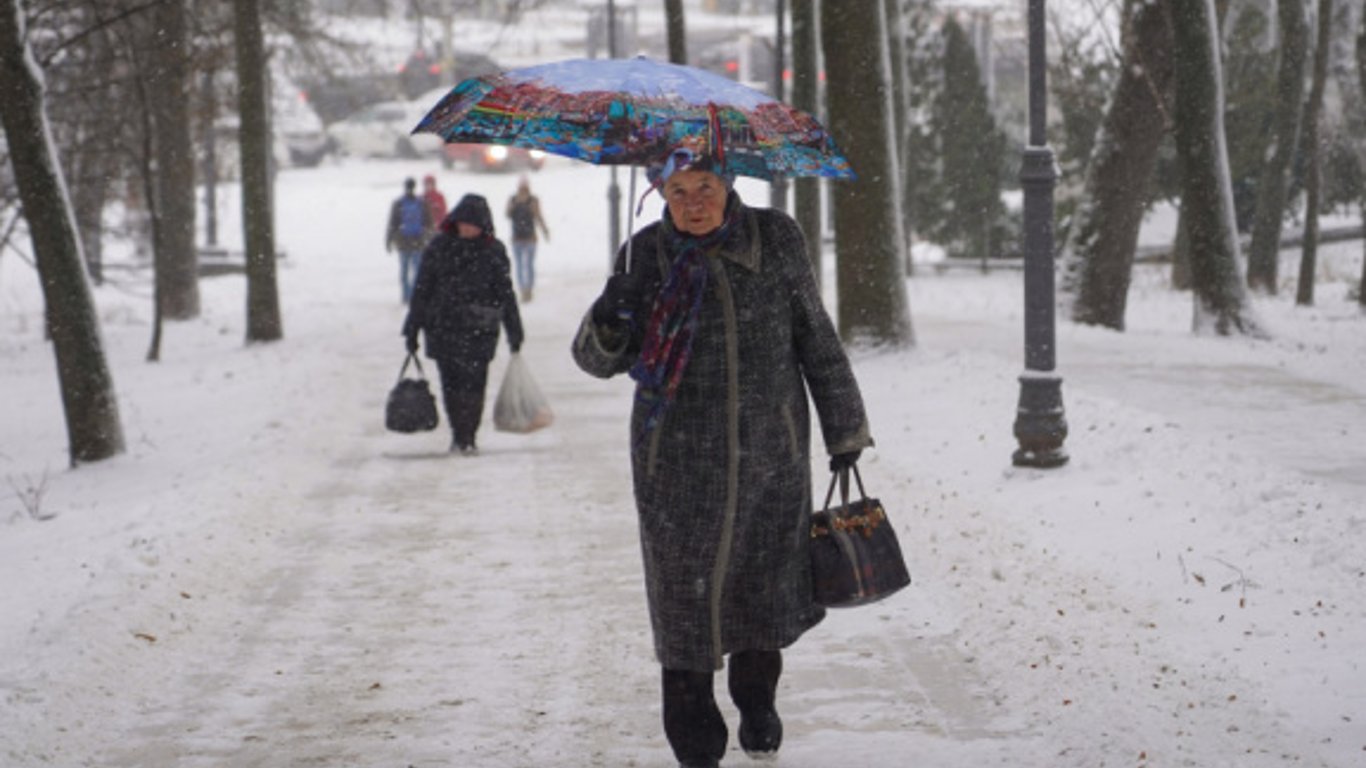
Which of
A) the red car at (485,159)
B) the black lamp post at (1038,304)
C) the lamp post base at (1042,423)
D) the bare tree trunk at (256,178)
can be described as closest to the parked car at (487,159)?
the red car at (485,159)

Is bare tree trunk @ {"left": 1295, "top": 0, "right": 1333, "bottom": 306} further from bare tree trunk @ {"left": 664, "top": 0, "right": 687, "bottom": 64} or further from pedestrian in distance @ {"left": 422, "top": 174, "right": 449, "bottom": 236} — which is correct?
pedestrian in distance @ {"left": 422, "top": 174, "right": 449, "bottom": 236}

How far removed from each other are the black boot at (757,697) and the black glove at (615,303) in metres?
1.09

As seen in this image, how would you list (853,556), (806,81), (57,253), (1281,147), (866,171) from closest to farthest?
(853,556) → (57,253) → (866,171) → (806,81) → (1281,147)

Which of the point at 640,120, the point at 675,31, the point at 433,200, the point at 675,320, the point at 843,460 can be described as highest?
the point at 675,31

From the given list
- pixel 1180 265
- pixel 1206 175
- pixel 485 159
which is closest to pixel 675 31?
pixel 1206 175

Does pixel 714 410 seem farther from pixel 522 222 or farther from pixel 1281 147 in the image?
pixel 522 222

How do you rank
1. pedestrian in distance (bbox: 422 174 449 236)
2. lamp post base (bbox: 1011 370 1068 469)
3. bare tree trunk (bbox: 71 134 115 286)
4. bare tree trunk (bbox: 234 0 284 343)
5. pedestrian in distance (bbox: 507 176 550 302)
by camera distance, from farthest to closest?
1. pedestrian in distance (bbox: 507 176 550 302)
2. pedestrian in distance (bbox: 422 174 449 236)
3. bare tree trunk (bbox: 71 134 115 286)
4. bare tree trunk (bbox: 234 0 284 343)
5. lamp post base (bbox: 1011 370 1068 469)

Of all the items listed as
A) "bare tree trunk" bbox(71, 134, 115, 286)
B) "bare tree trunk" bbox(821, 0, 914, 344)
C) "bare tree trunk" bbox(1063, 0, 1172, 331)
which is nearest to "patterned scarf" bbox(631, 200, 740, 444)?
"bare tree trunk" bbox(821, 0, 914, 344)

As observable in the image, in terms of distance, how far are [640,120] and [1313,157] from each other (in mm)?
21672

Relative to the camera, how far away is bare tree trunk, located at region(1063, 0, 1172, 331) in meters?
20.1

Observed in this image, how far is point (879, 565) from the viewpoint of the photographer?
17.6 ft

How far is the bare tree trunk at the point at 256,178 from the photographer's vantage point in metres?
21.2

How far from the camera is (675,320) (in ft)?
17.3

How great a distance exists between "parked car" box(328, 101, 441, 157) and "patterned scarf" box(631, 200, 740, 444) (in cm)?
6008
